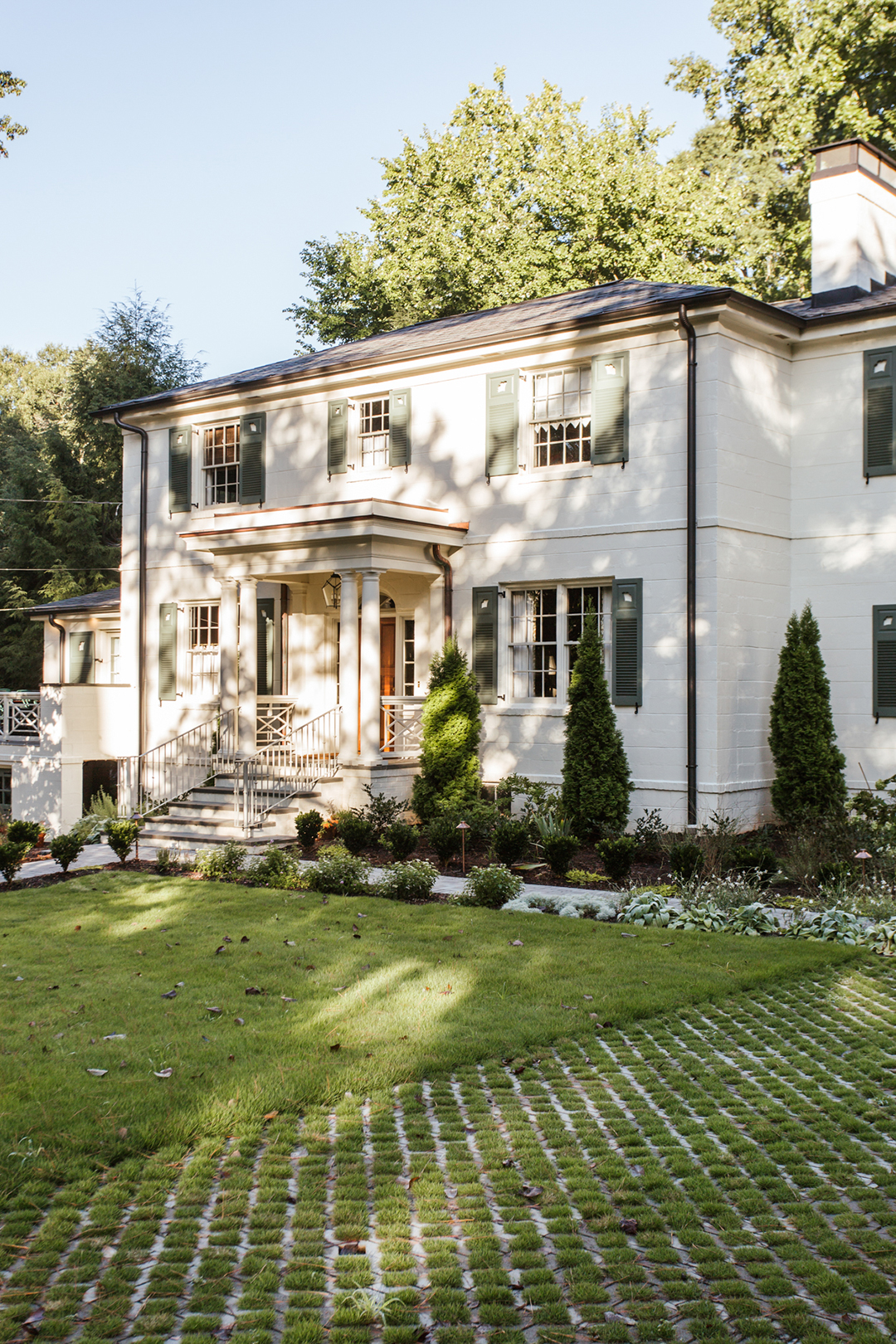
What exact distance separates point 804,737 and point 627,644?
261 centimetres

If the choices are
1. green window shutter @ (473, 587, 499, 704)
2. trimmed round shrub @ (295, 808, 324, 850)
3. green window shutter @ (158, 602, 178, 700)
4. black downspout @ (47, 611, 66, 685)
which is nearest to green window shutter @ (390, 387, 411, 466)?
green window shutter @ (473, 587, 499, 704)

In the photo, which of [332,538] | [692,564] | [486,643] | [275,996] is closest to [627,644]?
[692,564]

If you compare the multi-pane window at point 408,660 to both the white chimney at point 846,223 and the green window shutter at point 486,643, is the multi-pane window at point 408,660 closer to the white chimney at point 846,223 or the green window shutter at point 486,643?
the green window shutter at point 486,643

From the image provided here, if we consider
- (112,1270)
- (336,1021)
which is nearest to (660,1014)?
(336,1021)

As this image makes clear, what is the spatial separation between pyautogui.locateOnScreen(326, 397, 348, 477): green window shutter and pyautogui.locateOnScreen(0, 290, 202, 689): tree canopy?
17.2m

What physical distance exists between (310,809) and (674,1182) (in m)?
11.3

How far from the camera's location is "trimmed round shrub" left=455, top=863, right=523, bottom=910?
10.9 meters

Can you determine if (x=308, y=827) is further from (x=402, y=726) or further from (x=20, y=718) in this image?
(x=20, y=718)

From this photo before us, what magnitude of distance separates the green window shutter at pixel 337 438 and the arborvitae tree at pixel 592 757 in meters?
5.92

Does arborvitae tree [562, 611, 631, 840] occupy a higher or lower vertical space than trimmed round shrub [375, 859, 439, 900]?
higher

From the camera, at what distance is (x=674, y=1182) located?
4602 millimetres

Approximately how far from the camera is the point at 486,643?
16.5 meters

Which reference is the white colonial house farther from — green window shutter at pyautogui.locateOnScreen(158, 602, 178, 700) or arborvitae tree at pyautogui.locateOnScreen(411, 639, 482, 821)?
arborvitae tree at pyautogui.locateOnScreen(411, 639, 482, 821)

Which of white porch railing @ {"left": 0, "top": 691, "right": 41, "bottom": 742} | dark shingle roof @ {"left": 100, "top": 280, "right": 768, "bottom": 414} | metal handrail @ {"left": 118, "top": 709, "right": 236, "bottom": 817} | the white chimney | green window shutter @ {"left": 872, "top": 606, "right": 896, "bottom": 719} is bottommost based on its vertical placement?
metal handrail @ {"left": 118, "top": 709, "right": 236, "bottom": 817}
